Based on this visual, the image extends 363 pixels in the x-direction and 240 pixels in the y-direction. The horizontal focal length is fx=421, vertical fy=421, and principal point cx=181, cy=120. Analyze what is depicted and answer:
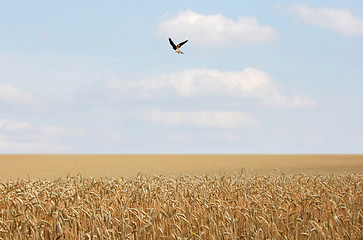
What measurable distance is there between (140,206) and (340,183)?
5810mm

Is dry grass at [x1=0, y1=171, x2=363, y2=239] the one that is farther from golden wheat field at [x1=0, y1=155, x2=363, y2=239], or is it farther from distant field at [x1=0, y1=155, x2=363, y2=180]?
distant field at [x1=0, y1=155, x2=363, y2=180]

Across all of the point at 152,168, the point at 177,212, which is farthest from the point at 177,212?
the point at 152,168

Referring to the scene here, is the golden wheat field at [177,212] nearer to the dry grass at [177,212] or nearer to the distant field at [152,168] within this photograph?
the dry grass at [177,212]

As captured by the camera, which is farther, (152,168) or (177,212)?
(152,168)

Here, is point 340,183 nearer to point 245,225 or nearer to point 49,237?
point 245,225

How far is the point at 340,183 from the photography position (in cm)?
1132

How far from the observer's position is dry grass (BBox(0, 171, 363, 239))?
19.9ft

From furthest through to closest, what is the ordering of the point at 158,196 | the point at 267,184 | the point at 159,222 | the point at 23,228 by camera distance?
the point at 267,184
the point at 158,196
the point at 159,222
the point at 23,228

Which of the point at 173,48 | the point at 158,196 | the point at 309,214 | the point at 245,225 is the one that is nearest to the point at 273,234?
the point at 245,225

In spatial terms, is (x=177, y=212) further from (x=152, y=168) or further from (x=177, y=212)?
(x=152, y=168)

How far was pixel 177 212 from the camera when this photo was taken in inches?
281

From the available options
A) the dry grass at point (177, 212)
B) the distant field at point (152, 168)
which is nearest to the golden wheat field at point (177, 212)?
the dry grass at point (177, 212)

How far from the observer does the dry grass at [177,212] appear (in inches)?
238

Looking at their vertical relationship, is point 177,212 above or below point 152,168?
below
